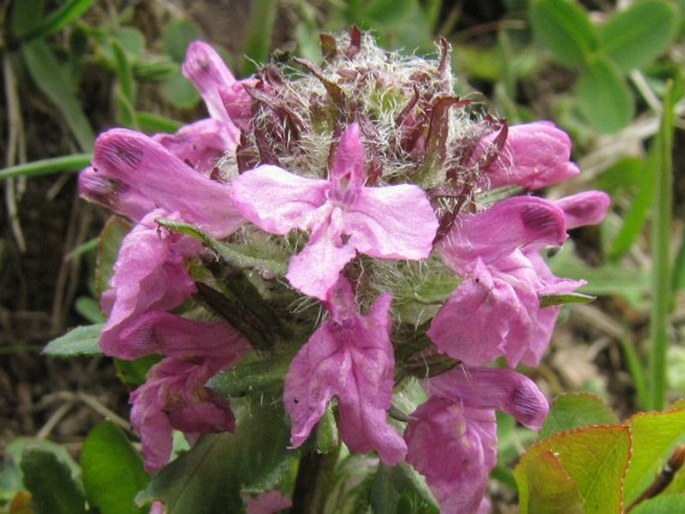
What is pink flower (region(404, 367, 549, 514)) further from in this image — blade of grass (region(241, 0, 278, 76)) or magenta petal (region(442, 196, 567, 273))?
blade of grass (region(241, 0, 278, 76))

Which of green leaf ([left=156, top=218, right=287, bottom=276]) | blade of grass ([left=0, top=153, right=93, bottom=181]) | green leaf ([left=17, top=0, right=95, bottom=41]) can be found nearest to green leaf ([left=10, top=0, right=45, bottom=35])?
green leaf ([left=17, top=0, right=95, bottom=41])

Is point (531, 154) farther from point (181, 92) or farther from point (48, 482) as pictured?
point (181, 92)

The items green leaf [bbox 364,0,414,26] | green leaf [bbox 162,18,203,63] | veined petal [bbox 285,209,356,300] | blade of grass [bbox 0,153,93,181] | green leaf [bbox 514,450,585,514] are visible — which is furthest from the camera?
green leaf [bbox 364,0,414,26]

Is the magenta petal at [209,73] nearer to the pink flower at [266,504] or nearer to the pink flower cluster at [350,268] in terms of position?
the pink flower cluster at [350,268]

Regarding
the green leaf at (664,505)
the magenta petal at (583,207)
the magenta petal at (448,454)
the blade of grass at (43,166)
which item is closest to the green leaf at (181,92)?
the blade of grass at (43,166)

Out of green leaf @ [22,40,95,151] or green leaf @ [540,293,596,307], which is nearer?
green leaf @ [540,293,596,307]
